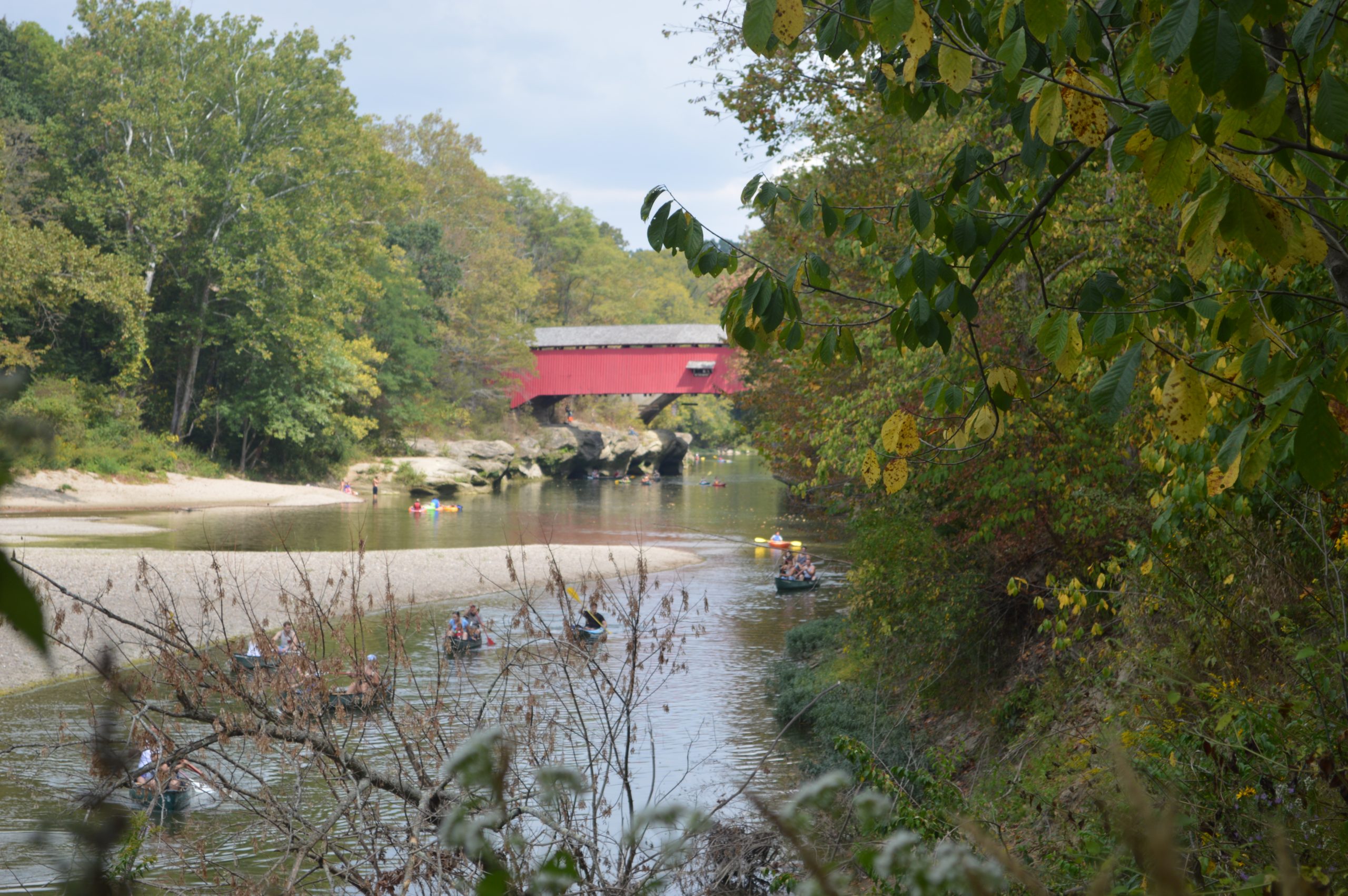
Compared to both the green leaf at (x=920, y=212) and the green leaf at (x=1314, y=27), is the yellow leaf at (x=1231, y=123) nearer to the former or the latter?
the green leaf at (x=1314, y=27)

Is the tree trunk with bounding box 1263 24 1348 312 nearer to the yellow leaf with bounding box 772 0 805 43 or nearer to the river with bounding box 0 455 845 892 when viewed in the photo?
the yellow leaf with bounding box 772 0 805 43

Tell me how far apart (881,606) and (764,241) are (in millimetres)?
14144

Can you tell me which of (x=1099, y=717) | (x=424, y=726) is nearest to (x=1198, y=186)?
(x=424, y=726)

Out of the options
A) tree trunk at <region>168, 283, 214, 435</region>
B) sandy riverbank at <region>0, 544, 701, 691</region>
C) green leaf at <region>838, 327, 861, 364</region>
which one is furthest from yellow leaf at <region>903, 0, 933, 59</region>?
tree trunk at <region>168, 283, 214, 435</region>

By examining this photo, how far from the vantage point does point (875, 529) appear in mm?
11828

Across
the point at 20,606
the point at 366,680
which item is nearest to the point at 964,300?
the point at 20,606

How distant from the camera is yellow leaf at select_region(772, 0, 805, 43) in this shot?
313 centimetres

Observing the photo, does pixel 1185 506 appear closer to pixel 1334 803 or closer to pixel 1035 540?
pixel 1334 803

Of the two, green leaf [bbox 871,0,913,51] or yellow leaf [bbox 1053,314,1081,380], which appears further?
yellow leaf [bbox 1053,314,1081,380]

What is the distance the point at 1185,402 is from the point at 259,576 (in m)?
20.0

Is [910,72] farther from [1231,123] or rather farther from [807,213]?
[1231,123]

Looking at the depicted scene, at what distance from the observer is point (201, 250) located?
3772 centimetres

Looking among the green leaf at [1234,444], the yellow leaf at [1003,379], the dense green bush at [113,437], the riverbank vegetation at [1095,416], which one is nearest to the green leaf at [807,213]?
the riverbank vegetation at [1095,416]

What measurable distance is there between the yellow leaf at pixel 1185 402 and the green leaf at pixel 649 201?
183cm
